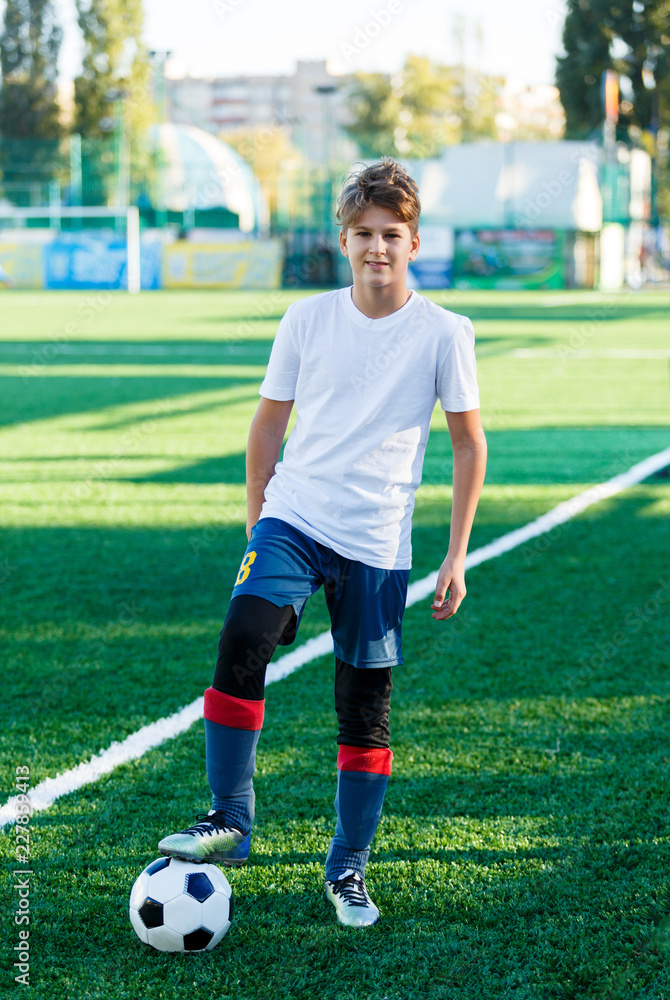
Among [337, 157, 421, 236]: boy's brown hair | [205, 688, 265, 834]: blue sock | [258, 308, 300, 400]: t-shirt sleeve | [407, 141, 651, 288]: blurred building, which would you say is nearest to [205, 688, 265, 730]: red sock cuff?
[205, 688, 265, 834]: blue sock

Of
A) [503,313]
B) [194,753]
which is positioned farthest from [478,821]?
[503,313]

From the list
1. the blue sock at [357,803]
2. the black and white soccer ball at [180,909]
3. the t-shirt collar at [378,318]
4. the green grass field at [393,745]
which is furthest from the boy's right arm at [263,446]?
the green grass field at [393,745]

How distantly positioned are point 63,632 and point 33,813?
1664mm

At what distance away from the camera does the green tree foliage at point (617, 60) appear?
50875mm

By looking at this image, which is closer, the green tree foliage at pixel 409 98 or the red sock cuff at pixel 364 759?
the red sock cuff at pixel 364 759

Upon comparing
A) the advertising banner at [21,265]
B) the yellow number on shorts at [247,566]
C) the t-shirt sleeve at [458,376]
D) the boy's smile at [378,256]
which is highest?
the advertising banner at [21,265]

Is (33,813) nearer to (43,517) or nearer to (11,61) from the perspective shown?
(43,517)

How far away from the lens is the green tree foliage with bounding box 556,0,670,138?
5088cm

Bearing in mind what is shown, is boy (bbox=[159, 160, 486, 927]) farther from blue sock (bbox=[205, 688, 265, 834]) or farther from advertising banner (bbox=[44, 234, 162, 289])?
advertising banner (bbox=[44, 234, 162, 289])

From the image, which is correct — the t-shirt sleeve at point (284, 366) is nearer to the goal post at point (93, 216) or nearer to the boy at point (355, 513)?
the boy at point (355, 513)

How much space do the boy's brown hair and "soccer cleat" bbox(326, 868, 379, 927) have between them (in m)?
1.55

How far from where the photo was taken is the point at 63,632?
468cm

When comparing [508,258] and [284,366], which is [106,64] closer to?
[508,258]

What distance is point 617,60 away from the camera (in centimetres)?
5147
